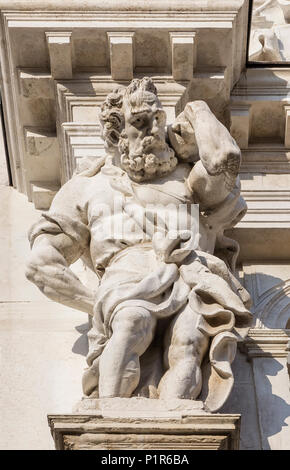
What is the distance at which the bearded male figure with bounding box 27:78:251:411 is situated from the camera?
27.8ft

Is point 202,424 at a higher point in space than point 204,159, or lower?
lower

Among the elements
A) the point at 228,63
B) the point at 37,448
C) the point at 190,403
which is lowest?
the point at 37,448

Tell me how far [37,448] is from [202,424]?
59.3 inches

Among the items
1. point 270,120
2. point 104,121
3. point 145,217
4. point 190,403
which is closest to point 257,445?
point 190,403

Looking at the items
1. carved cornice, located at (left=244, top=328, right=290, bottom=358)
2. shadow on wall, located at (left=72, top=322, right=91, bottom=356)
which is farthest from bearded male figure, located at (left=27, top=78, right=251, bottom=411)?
shadow on wall, located at (left=72, top=322, right=91, bottom=356)

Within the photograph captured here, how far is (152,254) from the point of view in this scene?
905 cm

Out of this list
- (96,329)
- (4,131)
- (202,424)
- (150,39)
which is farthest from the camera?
(4,131)

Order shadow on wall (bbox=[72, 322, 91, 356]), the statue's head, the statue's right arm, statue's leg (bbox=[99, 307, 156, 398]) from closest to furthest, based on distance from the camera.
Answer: statue's leg (bbox=[99, 307, 156, 398]) < the statue's right arm < the statue's head < shadow on wall (bbox=[72, 322, 91, 356])

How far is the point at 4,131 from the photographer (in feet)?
39.2

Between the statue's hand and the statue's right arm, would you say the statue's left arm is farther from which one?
the statue's right arm

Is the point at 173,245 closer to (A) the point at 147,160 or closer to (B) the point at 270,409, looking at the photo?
(A) the point at 147,160

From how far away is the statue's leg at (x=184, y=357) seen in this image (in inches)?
329

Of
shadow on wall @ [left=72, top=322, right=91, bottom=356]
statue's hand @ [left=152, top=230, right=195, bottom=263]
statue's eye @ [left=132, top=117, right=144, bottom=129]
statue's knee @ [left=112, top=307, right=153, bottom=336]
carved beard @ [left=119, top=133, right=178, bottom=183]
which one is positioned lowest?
shadow on wall @ [left=72, top=322, right=91, bottom=356]

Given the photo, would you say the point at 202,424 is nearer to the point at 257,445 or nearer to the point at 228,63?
the point at 257,445
